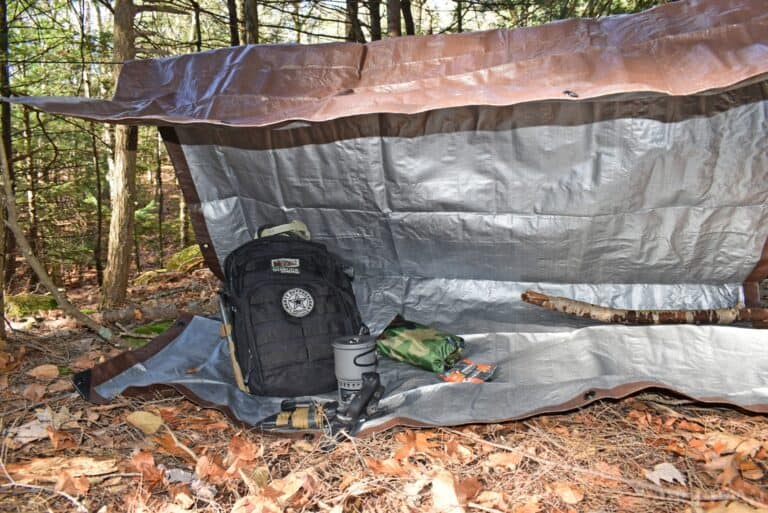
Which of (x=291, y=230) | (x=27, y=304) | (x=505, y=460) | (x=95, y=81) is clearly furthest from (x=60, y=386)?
(x=95, y=81)

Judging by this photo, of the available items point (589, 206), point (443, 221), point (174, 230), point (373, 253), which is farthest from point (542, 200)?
point (174, 230)

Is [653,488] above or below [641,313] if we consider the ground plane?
below

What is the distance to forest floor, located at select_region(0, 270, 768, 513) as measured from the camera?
173 cm

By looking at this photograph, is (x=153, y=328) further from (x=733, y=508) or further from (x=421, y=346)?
(x=733, y=508)

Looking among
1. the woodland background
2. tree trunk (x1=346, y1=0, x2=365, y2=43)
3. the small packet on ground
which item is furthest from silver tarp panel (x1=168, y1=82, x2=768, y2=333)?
tree trunk (x1=346, y1=0, x2=365, y2=43)

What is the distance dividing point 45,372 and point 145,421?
0.86 meters

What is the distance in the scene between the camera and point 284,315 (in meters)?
2.73

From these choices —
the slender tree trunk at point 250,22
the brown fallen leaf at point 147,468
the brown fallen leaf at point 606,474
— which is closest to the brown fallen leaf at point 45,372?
the brown fallen leaf at point 147,468

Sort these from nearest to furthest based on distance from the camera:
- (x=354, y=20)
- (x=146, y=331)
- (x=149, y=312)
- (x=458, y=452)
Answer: (x=458, y=452)
(x=146, y=331)
(x=149, y=312)
(x=354, y=20)

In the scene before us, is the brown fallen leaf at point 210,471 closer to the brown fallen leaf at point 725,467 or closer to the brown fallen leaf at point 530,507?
the brown fallen leaf at point 530,507

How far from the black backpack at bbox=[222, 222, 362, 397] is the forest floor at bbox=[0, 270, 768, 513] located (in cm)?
33

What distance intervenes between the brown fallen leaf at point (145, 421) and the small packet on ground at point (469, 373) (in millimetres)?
1273

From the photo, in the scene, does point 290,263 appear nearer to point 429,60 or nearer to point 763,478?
point 429,60

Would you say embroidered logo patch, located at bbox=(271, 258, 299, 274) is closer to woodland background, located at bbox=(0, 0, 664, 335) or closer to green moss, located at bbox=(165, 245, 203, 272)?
woodland background, located at bbox=(0, 0, 664, 335)
